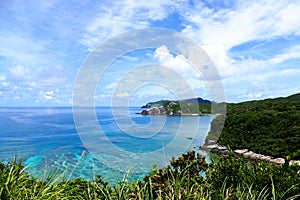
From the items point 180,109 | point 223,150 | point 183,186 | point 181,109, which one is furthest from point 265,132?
point 183,186

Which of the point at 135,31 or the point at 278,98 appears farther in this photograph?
the point at 278,98

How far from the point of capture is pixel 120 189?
3164 millimetres

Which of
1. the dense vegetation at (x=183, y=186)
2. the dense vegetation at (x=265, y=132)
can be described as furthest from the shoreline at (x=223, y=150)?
the dense vegetation at (x=183, y=186)

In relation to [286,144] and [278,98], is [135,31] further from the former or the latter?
[278,98]

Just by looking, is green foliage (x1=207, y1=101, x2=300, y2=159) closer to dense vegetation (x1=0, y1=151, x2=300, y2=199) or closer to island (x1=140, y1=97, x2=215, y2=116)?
island (x1=140, y1=97, x2=215, y2=116)

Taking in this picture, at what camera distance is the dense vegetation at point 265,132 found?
102 ft

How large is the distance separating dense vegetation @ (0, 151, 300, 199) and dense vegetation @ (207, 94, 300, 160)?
2766 centimetres

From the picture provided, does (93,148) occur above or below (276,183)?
below

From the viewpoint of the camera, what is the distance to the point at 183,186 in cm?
396

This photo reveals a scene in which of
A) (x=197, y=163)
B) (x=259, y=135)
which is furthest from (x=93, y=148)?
(x=197, y=163)

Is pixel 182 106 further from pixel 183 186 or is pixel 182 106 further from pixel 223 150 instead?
pixel 223 150

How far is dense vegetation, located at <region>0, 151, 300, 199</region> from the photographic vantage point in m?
2.65

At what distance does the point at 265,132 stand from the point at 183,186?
36209 mm

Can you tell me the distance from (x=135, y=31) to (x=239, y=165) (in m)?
5.21
